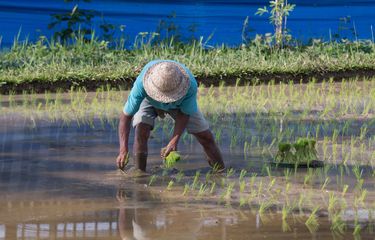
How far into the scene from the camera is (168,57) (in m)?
10.7

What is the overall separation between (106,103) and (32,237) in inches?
162

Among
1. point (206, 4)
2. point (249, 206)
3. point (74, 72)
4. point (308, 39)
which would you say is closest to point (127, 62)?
point (74, 72)

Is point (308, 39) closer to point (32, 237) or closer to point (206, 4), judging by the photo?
point (206, 4)

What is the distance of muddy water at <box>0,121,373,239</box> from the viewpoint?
494 cm

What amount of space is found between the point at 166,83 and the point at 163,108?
46 centimetres

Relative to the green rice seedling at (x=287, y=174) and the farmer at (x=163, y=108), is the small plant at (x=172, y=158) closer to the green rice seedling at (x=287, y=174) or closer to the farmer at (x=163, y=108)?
the farmer at (x=163, y=108)

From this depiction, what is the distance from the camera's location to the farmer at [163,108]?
585cm

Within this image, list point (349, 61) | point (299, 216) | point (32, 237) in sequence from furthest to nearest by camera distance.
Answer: point (349, 61), point (299, 216), point (32, 237)

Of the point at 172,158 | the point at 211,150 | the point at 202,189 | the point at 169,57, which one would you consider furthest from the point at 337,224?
the point at 169,57

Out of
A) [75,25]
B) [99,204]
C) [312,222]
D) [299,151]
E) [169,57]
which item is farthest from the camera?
[75,25]

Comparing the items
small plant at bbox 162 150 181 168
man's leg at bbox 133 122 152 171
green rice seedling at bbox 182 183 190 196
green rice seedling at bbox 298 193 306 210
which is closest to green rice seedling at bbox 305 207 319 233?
green rice seedling at bbox 298 193 306 210

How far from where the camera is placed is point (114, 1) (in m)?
11.3

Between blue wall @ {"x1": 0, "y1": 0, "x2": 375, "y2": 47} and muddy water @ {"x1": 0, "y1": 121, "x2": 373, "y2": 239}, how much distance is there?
Result: 4.03 meters

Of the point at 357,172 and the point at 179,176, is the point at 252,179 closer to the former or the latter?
the point at 179,176
